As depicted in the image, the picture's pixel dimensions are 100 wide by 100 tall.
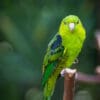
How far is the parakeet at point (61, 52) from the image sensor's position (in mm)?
1379

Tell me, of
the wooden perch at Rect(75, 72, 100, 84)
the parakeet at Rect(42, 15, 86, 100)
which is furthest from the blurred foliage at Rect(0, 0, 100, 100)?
the parakeet at Rect(42, 15, 86, 100)

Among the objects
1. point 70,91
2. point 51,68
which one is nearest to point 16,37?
point 51,68

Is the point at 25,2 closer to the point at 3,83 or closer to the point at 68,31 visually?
the point at 3,83

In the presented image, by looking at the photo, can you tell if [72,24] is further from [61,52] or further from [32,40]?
[32,40]

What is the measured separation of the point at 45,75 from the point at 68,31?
13 cm

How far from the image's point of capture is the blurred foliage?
7.31 feet

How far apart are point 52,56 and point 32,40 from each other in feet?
2.79

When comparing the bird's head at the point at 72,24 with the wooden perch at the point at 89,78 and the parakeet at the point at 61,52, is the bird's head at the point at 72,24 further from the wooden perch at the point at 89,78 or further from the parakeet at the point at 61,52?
the wooden perch at the point at 89,78

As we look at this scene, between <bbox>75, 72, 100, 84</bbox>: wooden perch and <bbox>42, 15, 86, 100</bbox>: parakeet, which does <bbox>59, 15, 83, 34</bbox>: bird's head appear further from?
<bbox>75, 72, 100, 84</bbox>: wooden perch

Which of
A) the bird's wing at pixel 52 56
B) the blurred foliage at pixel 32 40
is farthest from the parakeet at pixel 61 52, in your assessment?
the blurred foliage at pixel 32 40

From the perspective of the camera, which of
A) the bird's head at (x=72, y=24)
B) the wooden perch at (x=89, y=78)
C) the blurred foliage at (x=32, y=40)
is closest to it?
the bird's head at (x=72, y=24)

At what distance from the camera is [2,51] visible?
229cm

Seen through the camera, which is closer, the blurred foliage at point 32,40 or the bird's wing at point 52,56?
the bird's wing at point 52,56

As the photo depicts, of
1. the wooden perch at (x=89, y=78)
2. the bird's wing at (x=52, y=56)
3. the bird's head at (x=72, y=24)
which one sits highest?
the bird's head at (x=72, y=24)
